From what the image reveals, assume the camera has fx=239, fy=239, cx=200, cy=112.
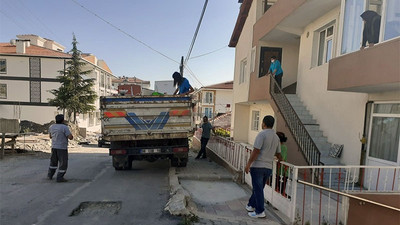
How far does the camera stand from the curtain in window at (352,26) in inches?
206

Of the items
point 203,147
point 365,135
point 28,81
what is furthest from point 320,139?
point 28,81

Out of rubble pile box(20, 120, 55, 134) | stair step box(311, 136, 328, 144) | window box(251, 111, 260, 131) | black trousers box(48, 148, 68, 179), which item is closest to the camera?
black trousers box(48, 148, 68, 179)

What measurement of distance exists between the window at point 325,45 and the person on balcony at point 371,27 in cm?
314

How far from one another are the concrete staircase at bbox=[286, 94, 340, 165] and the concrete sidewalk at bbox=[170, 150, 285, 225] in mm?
2817

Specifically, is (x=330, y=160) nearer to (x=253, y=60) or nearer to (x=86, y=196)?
(x=86, y=196)

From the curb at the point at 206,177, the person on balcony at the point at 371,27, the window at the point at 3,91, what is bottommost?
the curb at the point at 206,177

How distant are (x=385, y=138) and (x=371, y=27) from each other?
2.61 meters

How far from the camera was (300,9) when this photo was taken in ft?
25.6

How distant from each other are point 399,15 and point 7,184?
8.84 meters

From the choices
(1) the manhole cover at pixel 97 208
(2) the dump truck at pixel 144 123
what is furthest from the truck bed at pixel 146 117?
(1) the manhole cover at pixel 97 208

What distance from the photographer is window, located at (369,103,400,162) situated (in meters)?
5.32

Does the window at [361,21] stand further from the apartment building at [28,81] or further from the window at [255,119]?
the apartment building at [28,81]

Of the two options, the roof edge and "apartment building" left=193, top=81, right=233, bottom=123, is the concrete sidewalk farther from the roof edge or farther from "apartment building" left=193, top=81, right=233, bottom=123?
"apartment building" left=193, top=81, right=233, bottom=123

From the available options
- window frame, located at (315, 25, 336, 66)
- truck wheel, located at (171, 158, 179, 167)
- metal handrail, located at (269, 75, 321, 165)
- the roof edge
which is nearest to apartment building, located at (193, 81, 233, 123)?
the roof edge
